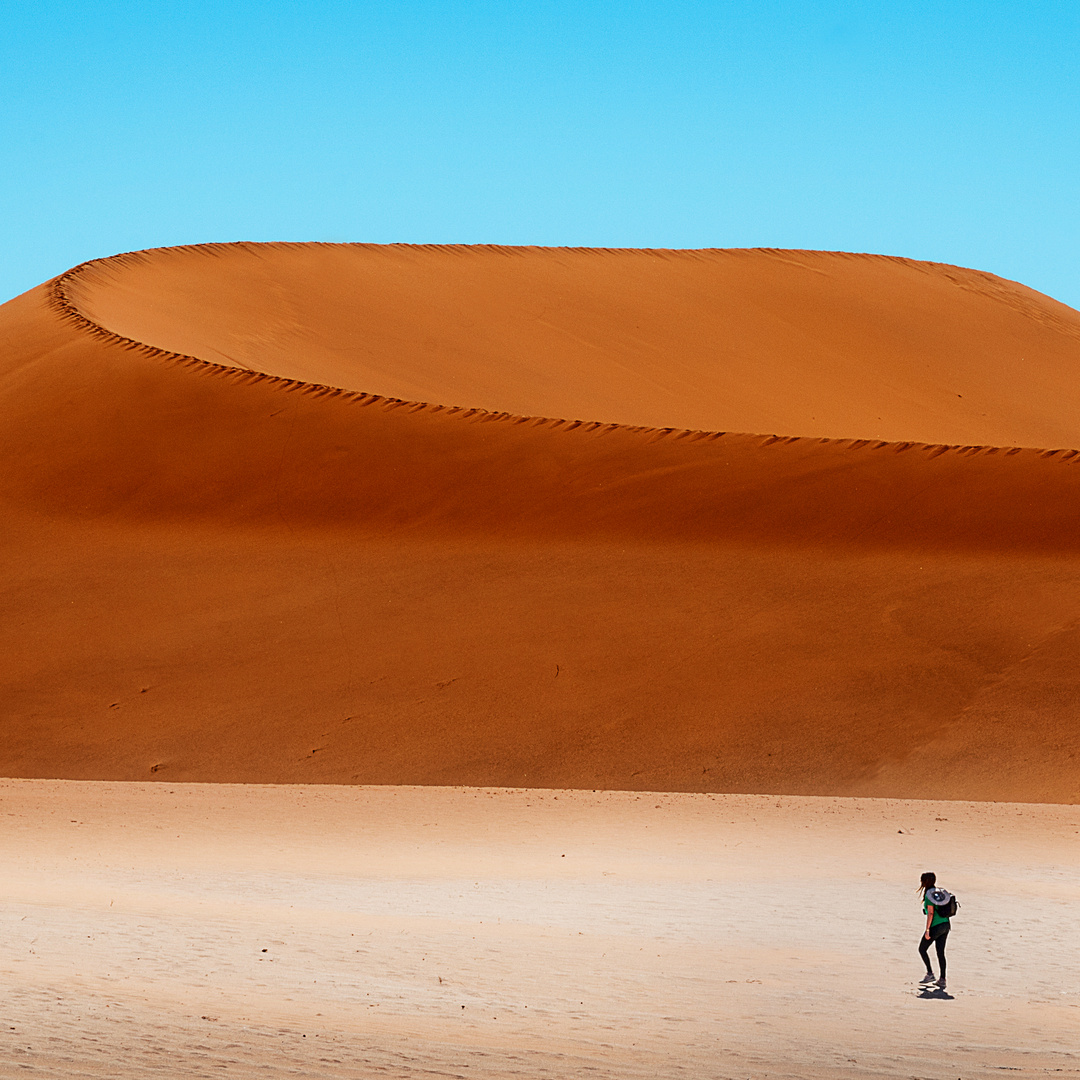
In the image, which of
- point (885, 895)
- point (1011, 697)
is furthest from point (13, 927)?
point (1011, 697)

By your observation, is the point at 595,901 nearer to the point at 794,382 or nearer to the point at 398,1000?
the point at 398,1000

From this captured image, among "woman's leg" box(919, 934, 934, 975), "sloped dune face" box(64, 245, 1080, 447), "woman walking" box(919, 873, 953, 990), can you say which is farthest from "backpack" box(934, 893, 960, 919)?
"sloped dune face" box(64, 245, 1080, 447)

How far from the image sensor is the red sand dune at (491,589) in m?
13.3

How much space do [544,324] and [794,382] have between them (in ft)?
20.4

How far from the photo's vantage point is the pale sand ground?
5.84m

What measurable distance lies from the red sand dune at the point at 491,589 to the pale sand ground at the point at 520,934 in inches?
36.3

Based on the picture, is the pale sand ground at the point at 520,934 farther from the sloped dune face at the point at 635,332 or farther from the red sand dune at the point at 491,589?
the sloped dune face at the point at 635,332

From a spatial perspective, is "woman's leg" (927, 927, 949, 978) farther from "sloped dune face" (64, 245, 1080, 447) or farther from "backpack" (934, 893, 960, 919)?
"sloped dune face" (64, 245, 1080, 447)

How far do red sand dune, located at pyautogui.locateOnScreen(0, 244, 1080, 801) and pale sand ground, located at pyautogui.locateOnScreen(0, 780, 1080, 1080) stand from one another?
0.92 m

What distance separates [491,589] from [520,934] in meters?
8.25

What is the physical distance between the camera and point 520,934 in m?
8.07

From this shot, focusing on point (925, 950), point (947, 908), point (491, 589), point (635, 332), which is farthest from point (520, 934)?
point (635, 332)

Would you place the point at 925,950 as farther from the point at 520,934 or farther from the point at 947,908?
the point at 520,934

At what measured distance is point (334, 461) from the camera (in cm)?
1878
